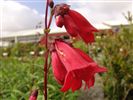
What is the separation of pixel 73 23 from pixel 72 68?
22 cm

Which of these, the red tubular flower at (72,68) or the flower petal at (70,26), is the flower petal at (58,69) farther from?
the flower petal at (70,26)

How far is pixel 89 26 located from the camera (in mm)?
1678

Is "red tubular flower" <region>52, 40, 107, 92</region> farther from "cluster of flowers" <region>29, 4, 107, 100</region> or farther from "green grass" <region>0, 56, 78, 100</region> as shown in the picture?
"green grass" <region>0, 56, 78, 100</region>

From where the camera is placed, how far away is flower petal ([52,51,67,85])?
60.2 inches

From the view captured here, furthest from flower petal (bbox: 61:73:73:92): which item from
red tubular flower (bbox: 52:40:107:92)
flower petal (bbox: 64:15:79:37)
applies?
flower petal (bbox: 64:15:79:37)

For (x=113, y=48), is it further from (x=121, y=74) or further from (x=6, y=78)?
(x=6, y=78)

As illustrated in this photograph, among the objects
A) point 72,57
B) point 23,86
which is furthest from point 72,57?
point 23,86

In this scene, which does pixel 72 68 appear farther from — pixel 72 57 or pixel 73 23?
pixel 73 23

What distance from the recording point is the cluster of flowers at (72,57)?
150cm

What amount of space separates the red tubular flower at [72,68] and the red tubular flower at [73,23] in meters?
0.07

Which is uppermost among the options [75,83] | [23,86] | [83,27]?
[83,27]

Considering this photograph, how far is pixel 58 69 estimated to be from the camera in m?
1.55

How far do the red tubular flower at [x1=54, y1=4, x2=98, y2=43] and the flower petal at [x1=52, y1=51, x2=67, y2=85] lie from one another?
0.41 ft

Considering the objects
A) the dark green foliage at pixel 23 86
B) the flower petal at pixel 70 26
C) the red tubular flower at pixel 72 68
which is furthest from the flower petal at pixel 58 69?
the dark green foliage at pixel 23 86
